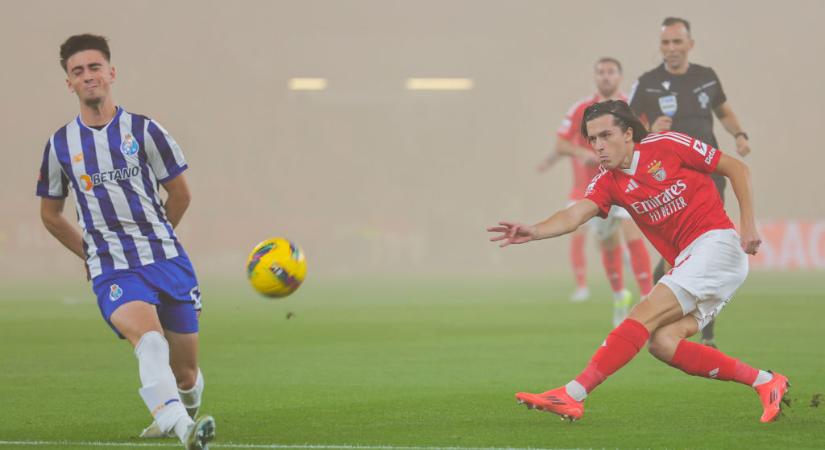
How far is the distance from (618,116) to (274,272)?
1834mm

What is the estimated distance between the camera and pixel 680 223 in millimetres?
6387

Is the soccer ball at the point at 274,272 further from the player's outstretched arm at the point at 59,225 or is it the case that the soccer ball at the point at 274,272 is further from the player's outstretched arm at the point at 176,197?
the player's outstretched arm at the point at 59,225

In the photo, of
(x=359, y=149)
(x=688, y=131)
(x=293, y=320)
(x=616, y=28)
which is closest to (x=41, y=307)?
(x=293, y=320)

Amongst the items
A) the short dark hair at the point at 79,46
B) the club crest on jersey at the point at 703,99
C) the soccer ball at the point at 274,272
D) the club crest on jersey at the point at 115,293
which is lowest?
the soccer ball at the point at 274,272

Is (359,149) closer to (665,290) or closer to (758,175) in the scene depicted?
(758,175)

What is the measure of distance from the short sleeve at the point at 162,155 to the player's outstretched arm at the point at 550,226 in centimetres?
139

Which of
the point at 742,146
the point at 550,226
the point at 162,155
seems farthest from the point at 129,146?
the point at 742,146

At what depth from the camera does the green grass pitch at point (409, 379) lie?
6.06 meters

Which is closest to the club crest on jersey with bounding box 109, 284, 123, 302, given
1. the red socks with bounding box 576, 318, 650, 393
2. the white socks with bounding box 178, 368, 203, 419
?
the white socks with bounding box 178, 368, 203, 419

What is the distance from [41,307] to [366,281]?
944cm

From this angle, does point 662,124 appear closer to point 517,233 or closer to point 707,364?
point 707,364

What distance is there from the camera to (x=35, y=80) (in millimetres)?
33125

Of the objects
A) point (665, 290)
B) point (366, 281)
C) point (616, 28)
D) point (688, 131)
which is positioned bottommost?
point (366, 281)

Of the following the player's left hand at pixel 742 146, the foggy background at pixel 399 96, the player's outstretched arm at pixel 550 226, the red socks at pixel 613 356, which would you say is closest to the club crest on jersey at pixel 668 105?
the player's left hand at pixel 742 146
